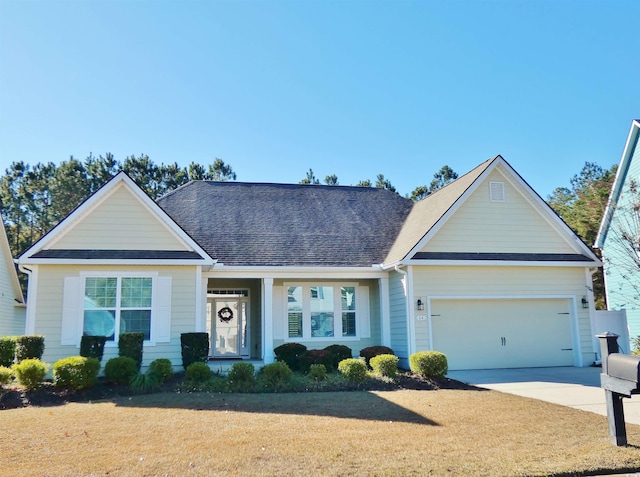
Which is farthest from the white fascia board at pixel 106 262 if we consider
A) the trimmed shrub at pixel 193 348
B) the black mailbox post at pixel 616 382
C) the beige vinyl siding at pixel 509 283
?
the black mailbox post at pixel 616 382

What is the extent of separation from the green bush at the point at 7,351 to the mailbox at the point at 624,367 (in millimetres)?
12523

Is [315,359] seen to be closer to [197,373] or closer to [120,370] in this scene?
[197,373]

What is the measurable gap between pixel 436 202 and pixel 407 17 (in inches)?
256

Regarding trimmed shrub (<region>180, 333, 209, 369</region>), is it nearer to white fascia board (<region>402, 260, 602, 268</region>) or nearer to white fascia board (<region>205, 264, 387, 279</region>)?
white fascia board (<region>205, 264, 387, 279</region>)

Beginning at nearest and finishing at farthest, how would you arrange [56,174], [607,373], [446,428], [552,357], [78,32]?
[607,373]
[446,428]
[78,32]
[552,357]
[56,174]

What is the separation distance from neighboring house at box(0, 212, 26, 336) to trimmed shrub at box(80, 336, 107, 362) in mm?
9259

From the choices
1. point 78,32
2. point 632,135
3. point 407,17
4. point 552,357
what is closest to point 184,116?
point 78,32

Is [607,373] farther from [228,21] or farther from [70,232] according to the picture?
[70,232]

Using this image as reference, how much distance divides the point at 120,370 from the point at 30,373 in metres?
1.75

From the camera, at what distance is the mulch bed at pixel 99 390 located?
1030cm

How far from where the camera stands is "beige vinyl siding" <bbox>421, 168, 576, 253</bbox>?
15.3 meters

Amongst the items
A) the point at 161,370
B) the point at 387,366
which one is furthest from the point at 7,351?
the point at 387,366

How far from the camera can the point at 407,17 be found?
1288cm

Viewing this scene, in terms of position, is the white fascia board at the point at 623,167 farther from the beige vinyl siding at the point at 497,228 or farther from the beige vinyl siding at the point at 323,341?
the beige vinyl siding at the point at 323,341
